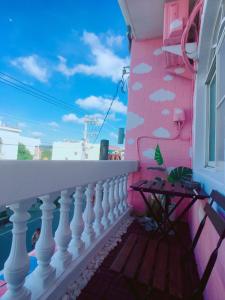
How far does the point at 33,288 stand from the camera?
1.04 meters

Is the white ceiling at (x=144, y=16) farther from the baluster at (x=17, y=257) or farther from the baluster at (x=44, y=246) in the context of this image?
the baluster at (x=17, y=257)

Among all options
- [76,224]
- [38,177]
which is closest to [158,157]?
[76,224]

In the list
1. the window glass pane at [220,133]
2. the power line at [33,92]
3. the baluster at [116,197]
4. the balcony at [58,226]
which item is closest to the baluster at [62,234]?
the balcony at [58,226]

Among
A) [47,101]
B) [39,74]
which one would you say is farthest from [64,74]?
[47,101]

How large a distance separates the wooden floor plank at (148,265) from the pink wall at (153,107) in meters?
1.99

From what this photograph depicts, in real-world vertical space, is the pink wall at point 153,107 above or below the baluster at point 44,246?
above

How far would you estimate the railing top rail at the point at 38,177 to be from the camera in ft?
2.16

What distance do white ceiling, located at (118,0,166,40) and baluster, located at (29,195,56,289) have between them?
3174 mm

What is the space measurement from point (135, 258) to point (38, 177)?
2.60 ft

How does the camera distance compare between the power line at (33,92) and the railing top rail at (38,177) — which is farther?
the power line at (33,92)

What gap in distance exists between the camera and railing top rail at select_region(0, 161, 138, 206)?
66 cm

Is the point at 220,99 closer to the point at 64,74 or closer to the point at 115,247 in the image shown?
the point at 115,247

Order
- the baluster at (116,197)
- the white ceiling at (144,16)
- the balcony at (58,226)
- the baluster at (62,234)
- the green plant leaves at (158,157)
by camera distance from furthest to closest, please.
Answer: the green plant leaves at (158,157)
the white ceiling at (144,16)
the baluster at (116,197)
the baluster at (62,234)
the balcony at (58,226)

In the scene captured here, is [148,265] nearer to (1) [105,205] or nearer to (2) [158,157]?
(1) [105,205]
